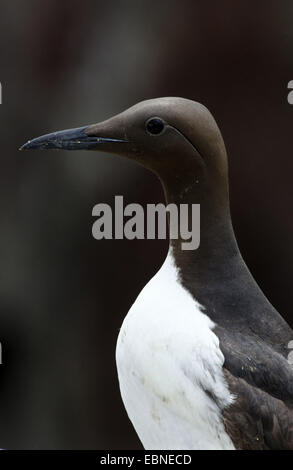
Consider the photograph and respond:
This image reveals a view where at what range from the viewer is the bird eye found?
1.93m

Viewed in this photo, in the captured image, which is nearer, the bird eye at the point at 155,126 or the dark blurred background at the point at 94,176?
the bird eye at the point at 155,126

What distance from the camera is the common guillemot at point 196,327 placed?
6.28 ft

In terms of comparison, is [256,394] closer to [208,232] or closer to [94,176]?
[208,232]

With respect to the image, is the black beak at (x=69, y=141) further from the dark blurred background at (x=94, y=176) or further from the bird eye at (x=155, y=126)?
the dark blurred background at (x=94, y=176)

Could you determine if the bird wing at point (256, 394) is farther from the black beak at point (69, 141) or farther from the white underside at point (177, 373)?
the black beak at point (69, 141)

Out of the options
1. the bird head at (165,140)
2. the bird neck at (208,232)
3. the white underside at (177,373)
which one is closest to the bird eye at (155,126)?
the bird head at (165,140)

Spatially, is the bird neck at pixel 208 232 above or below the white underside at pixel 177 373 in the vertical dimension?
above

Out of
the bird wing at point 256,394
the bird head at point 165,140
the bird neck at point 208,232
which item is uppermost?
the bird head at point 165,140

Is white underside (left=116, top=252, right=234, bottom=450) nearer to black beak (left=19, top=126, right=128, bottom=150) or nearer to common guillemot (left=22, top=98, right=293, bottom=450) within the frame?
common guillemot (left=22, top=98, right=293, bottom=450)

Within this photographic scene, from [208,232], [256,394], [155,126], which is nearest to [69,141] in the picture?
[155,126]

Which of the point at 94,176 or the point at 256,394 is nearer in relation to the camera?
the point at 256,394

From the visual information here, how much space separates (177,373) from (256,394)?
190 mm

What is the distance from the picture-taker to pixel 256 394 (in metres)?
1.93

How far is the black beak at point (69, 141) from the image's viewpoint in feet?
6.53
